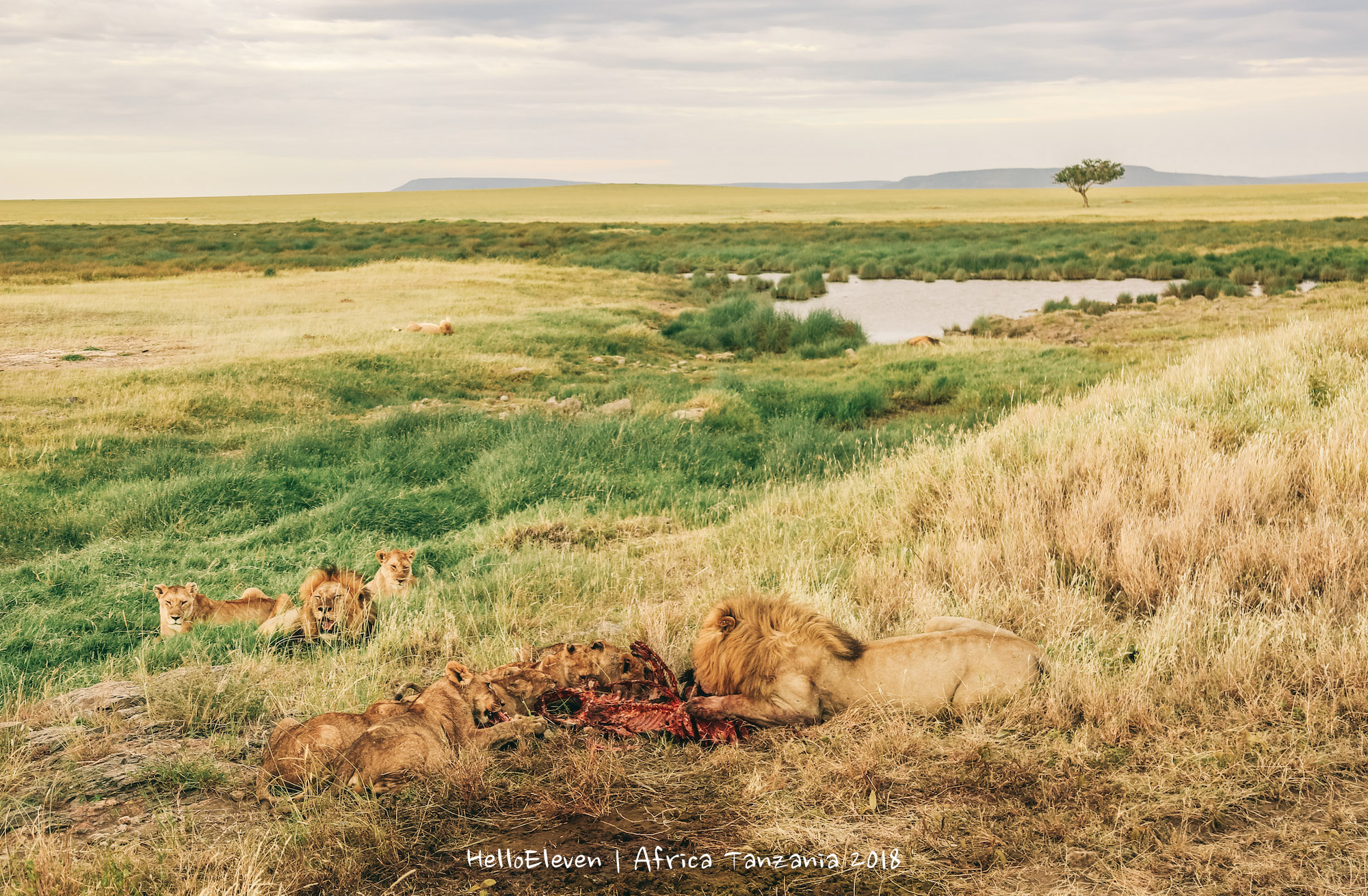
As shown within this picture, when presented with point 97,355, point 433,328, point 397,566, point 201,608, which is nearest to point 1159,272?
point 433,328

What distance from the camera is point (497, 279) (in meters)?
32.4

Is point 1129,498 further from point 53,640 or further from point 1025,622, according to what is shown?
point 53,640

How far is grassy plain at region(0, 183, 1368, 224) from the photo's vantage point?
83625 mm

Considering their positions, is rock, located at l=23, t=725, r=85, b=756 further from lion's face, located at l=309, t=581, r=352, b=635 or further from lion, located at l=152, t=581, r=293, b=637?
lion, located at l=152, t=581, r=293, b=637

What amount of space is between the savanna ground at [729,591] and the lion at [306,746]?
119mm

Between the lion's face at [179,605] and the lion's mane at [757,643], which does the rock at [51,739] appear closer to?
the lion's face at [179,605]

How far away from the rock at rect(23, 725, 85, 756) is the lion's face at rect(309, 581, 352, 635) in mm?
1474

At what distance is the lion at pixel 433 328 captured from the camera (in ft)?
66.3

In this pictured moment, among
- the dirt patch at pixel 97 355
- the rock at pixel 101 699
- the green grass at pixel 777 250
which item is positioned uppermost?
the green grass at pixel 777 250

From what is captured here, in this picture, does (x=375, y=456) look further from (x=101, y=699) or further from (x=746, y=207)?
(x=746, y=207)

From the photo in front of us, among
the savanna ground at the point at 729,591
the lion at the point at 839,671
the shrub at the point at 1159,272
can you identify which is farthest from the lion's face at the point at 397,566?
the shrub at the point at 1159,272

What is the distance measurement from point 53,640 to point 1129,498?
666 cm

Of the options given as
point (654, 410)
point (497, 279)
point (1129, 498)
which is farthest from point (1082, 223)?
point (1129, 498)

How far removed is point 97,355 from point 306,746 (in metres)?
16.5
